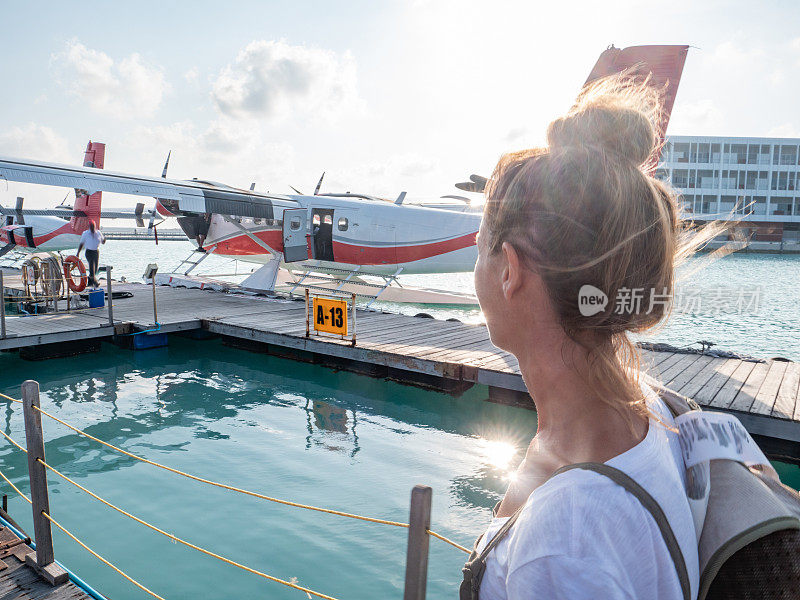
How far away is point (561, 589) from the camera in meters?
0.61

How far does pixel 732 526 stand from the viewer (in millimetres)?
682

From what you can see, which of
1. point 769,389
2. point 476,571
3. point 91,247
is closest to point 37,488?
point 476,571

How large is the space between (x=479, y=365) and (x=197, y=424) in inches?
164

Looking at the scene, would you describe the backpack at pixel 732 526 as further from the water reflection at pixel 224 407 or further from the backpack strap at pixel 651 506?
the water reflection at pixel 224 407

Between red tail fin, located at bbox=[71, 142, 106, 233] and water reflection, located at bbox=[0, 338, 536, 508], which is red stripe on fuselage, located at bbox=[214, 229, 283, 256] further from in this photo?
red tail fin, located at bbox=[71, 142, 106, 233]

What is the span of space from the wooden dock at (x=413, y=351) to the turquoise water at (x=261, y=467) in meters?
0.58

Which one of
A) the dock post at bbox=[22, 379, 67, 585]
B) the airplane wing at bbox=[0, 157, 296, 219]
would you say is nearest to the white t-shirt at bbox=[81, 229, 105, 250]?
the airplane wing at bbox=[0, 157, 296, 219]

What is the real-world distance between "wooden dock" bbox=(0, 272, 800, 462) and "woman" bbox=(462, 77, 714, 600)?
516 centimetres

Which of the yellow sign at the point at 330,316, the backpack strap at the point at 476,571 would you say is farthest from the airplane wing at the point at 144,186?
the backpack strap at the point at 476,571

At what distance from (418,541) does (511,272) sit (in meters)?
1.37

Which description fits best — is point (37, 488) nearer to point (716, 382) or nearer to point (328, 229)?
point (716, 382)

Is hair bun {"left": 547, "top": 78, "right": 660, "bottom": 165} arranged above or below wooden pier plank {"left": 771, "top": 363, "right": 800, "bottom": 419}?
above

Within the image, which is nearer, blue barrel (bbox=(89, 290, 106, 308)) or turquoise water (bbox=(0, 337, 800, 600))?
turquoise water (bbox=(0, 337, 800, 600))

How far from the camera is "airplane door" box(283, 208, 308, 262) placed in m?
14.6
